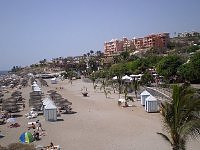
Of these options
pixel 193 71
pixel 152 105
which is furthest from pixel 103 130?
pixel 193 71

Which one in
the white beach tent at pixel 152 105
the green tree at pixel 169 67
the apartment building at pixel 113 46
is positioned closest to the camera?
the white beach tent at pixel 152 105

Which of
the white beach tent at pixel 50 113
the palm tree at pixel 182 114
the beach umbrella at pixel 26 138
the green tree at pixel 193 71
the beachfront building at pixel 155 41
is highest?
the beachfront building at pixel 155 41

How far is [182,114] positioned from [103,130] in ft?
47.2

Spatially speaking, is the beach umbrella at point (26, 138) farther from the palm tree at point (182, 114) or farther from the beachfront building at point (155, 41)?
the beachfront building at point (155, 41)

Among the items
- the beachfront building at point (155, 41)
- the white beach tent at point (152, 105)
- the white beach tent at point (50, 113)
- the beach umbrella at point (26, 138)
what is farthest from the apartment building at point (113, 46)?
the beach umbrella at point (26, 138)

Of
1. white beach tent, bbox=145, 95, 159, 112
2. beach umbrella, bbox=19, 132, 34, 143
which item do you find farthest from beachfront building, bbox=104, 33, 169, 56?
beach umbrella, bbox=19, 132, 34, 143

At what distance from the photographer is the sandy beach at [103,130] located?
63.1 ft

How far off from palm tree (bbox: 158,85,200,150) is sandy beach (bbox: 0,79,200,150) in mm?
8327

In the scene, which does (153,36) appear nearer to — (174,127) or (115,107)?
(115,107)

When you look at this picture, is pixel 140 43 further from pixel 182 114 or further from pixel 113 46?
pixel 182 114

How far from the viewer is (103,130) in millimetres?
23312

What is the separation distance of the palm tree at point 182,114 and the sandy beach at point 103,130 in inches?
328

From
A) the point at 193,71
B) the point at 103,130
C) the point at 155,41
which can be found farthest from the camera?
the point at 155,41

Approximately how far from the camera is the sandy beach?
1922cm
